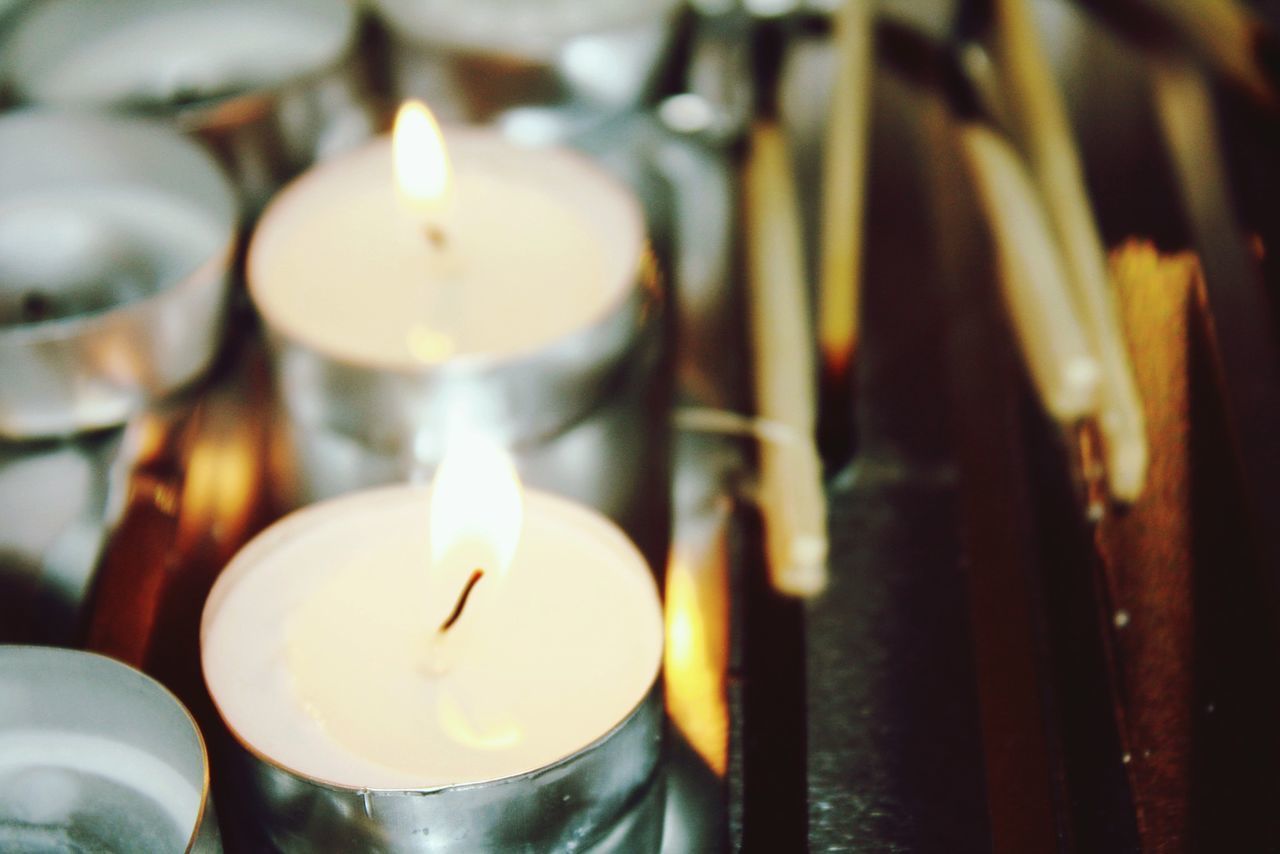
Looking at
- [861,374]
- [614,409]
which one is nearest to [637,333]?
[614,409]

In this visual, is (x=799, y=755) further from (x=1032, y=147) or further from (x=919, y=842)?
(x=1032, y=147)

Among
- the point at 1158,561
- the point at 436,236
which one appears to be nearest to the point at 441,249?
the point at 436,236

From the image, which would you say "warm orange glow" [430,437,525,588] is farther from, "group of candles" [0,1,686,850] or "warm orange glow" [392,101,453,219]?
"warm orange glow" [392,101,453,219]

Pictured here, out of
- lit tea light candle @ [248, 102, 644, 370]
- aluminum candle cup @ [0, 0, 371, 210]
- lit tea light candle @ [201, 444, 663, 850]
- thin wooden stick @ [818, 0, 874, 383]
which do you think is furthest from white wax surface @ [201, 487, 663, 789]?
aluminum candle cup @ [0, 0, 371, 210]

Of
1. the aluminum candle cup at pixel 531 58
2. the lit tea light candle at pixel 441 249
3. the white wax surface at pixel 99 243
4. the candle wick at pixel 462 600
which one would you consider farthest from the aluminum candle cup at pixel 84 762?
the aluminum candle cup at pixel 531 58

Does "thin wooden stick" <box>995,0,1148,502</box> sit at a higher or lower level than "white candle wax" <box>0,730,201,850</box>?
higher

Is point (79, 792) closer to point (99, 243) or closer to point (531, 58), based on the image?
point (99, 243)
